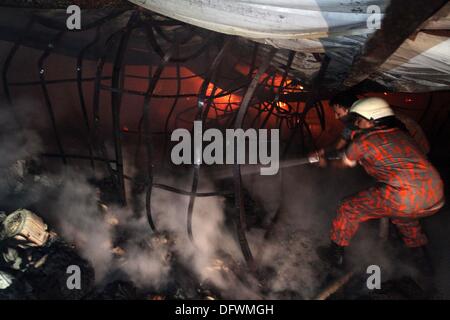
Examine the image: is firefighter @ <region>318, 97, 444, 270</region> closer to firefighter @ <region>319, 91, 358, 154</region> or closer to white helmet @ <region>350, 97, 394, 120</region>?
white helmet @ <region>350, 97, 394, 120</region>

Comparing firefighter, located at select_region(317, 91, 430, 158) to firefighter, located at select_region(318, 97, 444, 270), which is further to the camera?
firefighter, located at select_region(317, 91, 430, 158)

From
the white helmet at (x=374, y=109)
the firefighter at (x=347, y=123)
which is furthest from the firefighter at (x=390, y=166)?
the firefighter at (x=347, y=123)

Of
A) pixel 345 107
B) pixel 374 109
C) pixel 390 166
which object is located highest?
pixel 345 107

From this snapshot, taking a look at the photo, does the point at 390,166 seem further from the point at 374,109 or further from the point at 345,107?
the point at 345,107

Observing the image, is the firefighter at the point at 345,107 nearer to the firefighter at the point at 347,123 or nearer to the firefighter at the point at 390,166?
the firefighter at the point at 347,123

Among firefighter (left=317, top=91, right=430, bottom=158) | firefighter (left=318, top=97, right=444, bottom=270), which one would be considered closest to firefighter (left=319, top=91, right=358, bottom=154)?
firefighter (left=317, top=91, right=430, bottom=158)

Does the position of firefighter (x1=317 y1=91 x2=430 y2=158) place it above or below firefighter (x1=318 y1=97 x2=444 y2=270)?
above

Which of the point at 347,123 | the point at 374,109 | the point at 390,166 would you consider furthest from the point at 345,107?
the point at 390,166

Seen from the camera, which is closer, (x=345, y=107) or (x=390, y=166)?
(x=390, y=166)

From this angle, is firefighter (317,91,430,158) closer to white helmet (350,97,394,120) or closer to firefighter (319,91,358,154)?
firefighter (319,91,358,154)

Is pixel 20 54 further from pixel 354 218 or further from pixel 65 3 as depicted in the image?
pixel 354 218

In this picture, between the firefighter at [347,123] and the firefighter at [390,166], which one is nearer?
the firefighter at [390,166]

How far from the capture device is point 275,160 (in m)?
4.77

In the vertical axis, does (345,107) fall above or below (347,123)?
above
